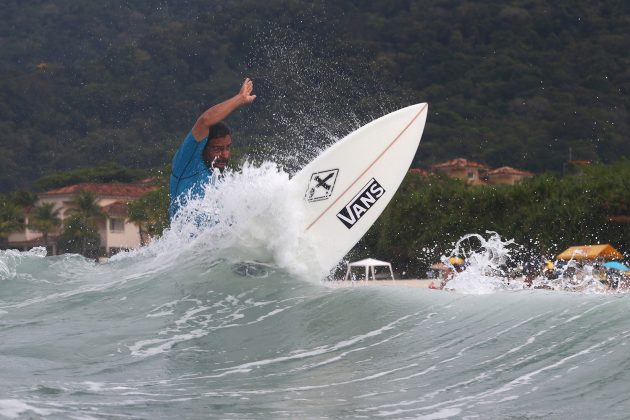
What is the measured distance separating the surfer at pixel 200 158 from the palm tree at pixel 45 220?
62.8 metres

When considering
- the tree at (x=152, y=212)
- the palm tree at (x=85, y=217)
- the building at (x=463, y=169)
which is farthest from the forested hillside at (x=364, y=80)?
the tree at (x=152, y=212)

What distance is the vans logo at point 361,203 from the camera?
11.6 metres

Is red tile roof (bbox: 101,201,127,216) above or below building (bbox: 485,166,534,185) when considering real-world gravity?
below

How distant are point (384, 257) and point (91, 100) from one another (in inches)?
2350

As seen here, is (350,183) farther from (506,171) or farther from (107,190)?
(107,190)

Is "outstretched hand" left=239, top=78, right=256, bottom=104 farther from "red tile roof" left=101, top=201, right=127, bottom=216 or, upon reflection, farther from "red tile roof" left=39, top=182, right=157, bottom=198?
"red tile roof" left=39, top=182, right=157, bottom=198

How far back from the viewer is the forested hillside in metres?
81.8

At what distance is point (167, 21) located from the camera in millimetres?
125125

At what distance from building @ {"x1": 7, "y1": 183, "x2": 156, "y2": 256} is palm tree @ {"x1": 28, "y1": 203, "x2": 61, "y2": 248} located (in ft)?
2.37

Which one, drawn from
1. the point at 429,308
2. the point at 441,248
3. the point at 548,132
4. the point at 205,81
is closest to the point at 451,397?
the point at 429,308

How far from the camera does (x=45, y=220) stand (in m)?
72.9

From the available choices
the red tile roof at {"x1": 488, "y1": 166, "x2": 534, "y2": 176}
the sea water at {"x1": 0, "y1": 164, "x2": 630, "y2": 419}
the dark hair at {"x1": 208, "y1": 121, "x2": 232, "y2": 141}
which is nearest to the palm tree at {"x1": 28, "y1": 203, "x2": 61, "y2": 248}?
the red tile roof at {"x1": 488, "y1": 166, "x2": 534, "y2": 176}

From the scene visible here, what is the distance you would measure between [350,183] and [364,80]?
75.0 metres

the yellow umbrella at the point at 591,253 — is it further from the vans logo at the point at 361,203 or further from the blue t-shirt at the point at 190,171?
the blue t-shirt at the point at 190,171
